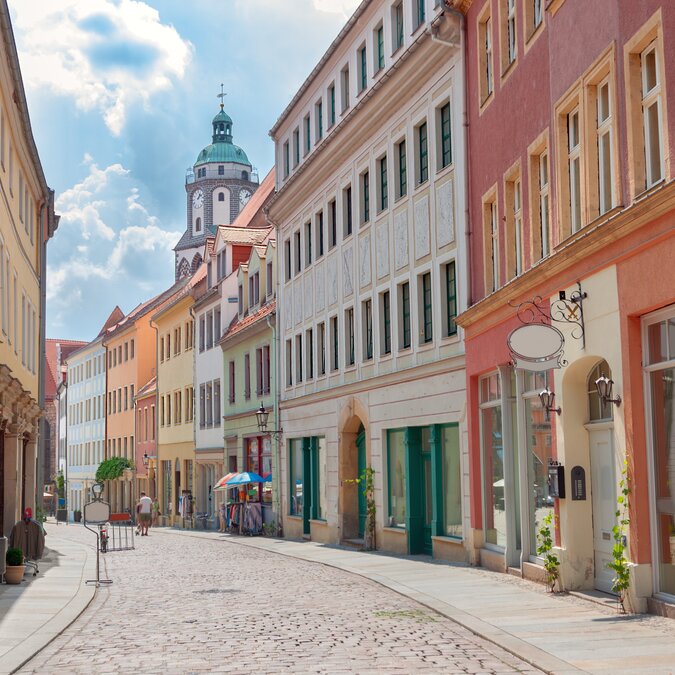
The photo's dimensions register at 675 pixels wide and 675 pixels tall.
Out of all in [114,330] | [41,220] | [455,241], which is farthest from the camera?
[114,330]

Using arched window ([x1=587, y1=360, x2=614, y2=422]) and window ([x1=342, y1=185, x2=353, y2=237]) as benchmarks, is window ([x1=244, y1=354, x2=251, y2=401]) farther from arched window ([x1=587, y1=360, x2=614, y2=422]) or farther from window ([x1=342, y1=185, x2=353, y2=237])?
arched window ([x1=587, y1=360, x2=614, y2=422])

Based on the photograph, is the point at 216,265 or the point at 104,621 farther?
the point at 216,265

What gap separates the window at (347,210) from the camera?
30531 mm

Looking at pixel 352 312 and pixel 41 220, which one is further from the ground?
pixel 41 220

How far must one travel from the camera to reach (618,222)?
13289 millimetres

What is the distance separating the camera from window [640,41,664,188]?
13.0 m

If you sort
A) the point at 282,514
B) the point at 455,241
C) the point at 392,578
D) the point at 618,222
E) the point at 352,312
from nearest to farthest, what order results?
the point at 618,222
the point at 392,578
the point at 455,241
the point at 352,312
the point at 282,514

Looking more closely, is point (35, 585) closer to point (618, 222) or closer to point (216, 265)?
point (618, 222)

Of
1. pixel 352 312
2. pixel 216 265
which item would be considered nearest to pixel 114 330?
pixel 216 265

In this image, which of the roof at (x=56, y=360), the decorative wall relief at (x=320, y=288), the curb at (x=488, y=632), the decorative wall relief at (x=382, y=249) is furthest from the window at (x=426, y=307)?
the roof at (x=56, y=360)

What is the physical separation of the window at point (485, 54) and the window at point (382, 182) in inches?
251

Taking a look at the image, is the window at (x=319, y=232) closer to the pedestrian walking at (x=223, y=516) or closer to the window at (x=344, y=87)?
the window at (x=344, y=87)

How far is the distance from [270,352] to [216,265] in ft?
35.8

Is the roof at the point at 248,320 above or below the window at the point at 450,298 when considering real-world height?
above
